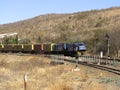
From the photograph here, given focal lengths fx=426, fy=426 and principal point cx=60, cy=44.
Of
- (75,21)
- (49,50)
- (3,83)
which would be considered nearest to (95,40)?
(49,50)

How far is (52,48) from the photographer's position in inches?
2886

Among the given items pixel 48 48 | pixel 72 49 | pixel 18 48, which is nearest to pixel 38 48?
pixel 48 48

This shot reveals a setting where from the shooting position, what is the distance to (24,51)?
90562 millimetres

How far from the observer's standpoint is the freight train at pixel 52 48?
6406 centimetres

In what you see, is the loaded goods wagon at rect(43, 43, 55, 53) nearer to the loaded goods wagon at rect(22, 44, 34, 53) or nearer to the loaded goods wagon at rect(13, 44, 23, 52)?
the loaded goods wagon at rect(22, 44, 34, 53)

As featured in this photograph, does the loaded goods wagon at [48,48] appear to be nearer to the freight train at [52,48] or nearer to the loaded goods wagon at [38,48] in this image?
the freight train at [52,48]

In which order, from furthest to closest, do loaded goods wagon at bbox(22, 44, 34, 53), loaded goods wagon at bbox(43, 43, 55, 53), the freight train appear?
loaded goods wagon at bbox(22, 44, 34, 53), loaded goods wagon at bbox(43, 43, 55, 53), the freight train

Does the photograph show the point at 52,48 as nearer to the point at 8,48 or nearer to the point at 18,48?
the point at 18,48

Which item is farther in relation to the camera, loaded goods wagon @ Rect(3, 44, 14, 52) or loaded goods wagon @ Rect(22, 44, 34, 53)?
loaded goods wagon @ Rect(3, 44, 14, 52)

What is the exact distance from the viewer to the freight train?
6406cm

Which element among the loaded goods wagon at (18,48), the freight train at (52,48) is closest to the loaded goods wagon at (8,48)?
the freight train at (52,48)

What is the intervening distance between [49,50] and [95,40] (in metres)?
10.0

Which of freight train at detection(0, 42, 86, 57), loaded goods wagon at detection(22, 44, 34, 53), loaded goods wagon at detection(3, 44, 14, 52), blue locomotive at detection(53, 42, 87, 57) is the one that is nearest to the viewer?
blue locomotive at detection(53, 42, 87, 57)

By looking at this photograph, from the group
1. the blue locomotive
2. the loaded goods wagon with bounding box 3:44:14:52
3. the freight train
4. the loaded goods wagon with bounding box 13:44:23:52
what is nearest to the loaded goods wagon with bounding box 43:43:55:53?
the freight train
